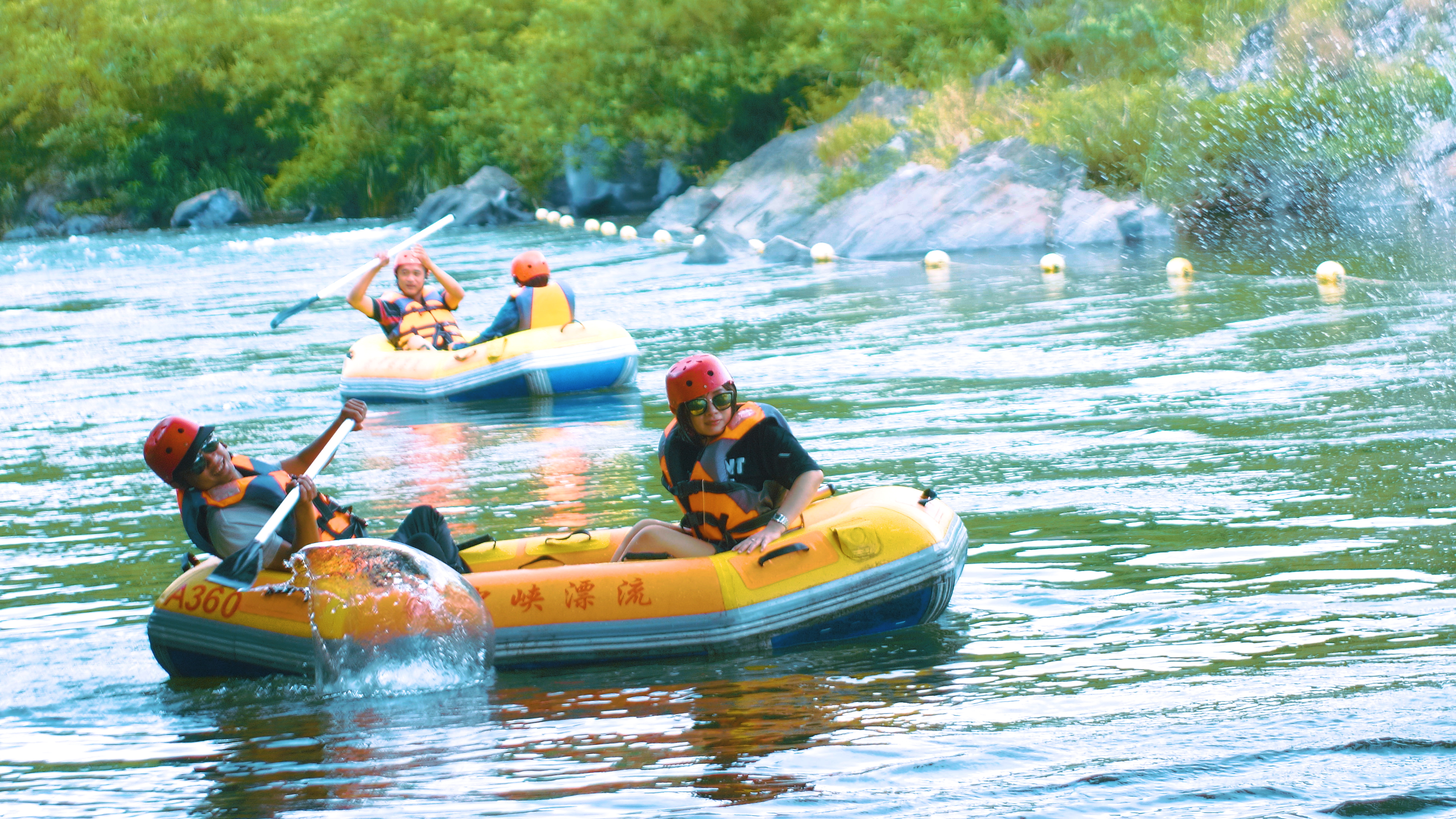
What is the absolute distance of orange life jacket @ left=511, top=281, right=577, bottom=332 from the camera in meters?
11.5

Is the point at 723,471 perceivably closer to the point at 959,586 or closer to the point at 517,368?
the point at 959,586

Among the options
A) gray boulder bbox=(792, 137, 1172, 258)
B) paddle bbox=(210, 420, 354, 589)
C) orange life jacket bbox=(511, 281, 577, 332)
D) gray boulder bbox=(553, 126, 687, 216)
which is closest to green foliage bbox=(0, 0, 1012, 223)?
gray boulder bbox=(553, 126, 687, 216)

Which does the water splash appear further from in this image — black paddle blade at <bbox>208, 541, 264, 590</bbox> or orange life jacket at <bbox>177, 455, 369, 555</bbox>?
orange life jacket at <bbox>177, 455, 369, 555</bbox>

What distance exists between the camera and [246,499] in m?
5.48

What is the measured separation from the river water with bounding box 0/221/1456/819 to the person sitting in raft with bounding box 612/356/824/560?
0.49m

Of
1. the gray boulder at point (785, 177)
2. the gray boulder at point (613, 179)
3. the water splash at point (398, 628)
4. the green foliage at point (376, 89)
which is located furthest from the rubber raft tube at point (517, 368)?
the gray boulder at point (613, 179)

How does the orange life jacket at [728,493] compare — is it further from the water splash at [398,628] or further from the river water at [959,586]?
the water splash at [398,628]

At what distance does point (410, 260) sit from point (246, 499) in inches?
255

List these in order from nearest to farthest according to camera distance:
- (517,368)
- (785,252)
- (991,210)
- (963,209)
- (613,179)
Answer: (517,368) → (991,210) → (963,209) → (785,252) → (613,179)

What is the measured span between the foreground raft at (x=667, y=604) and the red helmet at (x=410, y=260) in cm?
648

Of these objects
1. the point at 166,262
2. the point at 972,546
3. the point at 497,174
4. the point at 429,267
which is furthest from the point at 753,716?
the point at 497,174

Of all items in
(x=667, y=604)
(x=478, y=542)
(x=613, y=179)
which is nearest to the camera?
(x=667, y=604)

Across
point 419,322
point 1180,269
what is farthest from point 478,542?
point 1180,269

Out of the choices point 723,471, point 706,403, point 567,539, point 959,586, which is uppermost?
point 706,403
